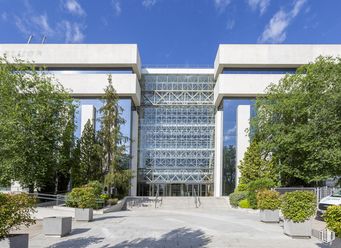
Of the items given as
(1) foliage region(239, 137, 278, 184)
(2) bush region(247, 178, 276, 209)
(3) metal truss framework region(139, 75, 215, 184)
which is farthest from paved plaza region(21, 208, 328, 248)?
(3) metal truss framework region(139, 75, 215, 184)

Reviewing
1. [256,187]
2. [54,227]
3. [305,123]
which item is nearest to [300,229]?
[54,227]

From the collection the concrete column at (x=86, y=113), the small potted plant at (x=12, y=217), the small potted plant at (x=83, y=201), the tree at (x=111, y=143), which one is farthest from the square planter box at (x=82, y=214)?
the concrete column at (x=86, y=113)

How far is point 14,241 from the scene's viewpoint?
21.5 ft

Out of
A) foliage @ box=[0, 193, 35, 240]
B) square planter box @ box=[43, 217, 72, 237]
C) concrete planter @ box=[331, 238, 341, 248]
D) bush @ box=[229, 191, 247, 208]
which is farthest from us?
bush @ box=[229, 191, 247, 208]

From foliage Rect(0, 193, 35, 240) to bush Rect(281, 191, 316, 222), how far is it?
323 inches

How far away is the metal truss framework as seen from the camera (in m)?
34.4

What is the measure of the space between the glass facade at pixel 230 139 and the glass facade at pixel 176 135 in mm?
3463

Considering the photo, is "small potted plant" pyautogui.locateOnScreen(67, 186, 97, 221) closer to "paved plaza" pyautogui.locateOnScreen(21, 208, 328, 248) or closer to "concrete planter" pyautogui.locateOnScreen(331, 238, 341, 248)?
"paved plaza" pyautogui.locateOnScreen(21, 208, 328, 248)

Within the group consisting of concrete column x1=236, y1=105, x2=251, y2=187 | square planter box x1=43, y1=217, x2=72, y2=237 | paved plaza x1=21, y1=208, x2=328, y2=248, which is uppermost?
concrete column x1=236, y1=105, x2=251, y2=187

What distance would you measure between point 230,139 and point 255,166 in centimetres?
525

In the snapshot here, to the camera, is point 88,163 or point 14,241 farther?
point 88,163

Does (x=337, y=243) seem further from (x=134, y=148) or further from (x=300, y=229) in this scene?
(x=134, y=148)

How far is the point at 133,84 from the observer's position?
30953mm

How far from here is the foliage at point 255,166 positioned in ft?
86.0
